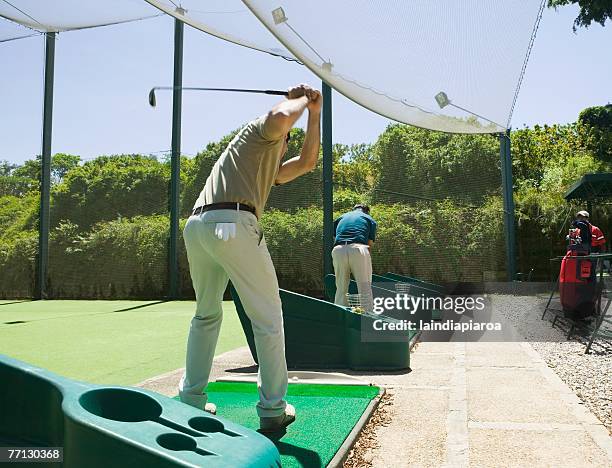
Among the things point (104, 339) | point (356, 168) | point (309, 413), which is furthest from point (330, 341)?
point (356, 168)

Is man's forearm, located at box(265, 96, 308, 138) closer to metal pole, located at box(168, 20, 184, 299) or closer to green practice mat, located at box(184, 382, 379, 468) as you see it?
green practice mat, located at box(184, 382, 379, 468)

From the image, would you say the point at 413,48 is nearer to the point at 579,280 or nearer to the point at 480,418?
the point at 480,418

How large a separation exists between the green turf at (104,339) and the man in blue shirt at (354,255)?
3.94 ft

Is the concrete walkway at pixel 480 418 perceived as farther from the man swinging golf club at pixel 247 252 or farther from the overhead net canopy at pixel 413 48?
the overhead net canopy at pixel 413 48

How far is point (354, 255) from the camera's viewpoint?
5562mm

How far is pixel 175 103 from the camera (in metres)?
12.4

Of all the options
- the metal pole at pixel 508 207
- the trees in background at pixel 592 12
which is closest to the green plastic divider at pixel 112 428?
the metal pole at pixel 508 207

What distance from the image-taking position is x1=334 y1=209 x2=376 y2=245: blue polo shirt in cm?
568

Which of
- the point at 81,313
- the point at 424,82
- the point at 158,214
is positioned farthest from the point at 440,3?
the point at 158,214

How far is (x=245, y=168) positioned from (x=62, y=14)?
10.1 meters

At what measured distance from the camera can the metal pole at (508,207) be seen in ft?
36.2

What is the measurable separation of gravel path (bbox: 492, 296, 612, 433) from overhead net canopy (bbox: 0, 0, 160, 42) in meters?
7.98

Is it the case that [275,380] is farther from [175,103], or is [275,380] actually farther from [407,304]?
[175,103]

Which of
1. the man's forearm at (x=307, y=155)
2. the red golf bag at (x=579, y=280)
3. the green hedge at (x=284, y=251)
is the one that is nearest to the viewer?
the man's forearm at (x=307, y=155)
